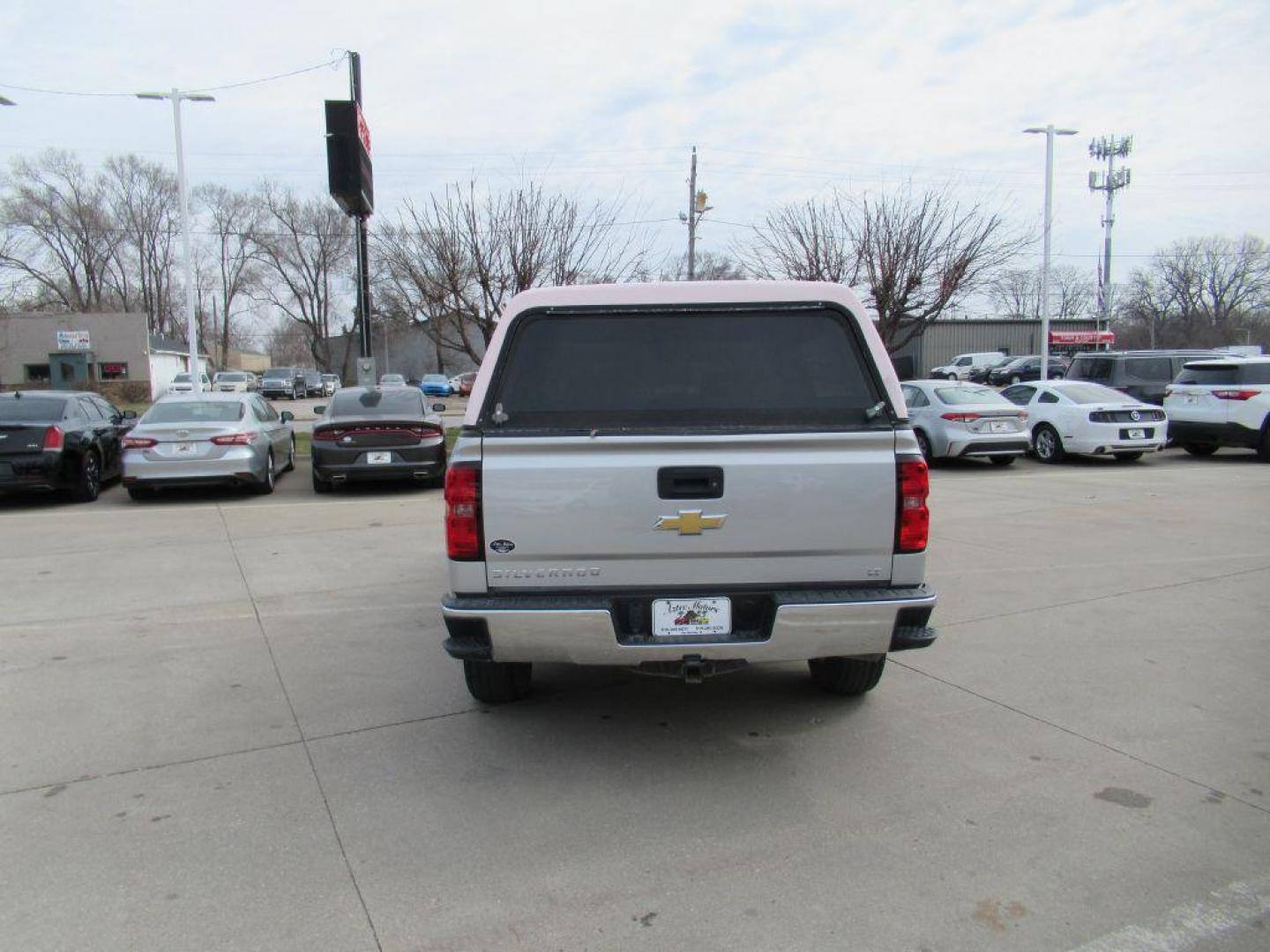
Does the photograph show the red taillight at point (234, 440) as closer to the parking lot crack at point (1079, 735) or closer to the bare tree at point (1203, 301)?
the parking lot crack at point (1079, 735)

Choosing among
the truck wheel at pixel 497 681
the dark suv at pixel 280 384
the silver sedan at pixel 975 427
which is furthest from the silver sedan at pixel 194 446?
the dark suv at pixel 280 384

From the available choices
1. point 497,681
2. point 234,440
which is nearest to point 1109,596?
point 497,681

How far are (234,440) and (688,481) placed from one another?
9.32m

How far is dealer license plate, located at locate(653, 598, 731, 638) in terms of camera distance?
3523 millimetres

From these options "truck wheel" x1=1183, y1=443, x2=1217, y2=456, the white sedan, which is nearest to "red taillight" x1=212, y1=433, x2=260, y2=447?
the white sedan

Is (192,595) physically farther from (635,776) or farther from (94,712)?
(635,776)

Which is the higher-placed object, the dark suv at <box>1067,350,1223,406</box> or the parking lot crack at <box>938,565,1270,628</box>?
the dark suv at <box>1067,350,1223,406</box>

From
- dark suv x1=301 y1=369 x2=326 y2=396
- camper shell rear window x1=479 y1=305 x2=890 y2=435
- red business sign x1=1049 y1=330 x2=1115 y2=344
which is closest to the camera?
camper shell rear window x1=479 y1=305 x2=890 y2=435

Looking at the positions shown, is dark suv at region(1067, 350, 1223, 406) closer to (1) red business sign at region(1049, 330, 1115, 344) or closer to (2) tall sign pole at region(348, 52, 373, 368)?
(2) tall sign pole at region(348, 52, 373, 368)

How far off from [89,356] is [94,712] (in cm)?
5482

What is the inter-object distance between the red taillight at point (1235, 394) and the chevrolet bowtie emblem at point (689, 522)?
14945 mm

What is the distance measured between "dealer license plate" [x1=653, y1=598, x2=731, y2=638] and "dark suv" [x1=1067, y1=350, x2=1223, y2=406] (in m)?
17.6

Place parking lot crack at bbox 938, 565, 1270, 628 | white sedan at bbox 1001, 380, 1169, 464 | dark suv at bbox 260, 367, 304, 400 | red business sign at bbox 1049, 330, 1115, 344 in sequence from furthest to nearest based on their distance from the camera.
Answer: red business sign at bbox 1049, 330, 1115, 344 → dark suv at bbox 260, 367, 304, 400 → white sedan at bbox 1001, 380, 1169, 464 → parking lot crack at bbox 938, 565, 1270, 628

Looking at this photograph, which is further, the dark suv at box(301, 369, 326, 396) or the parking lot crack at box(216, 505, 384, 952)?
the dark suv at box(301, 369, 326, 396)
